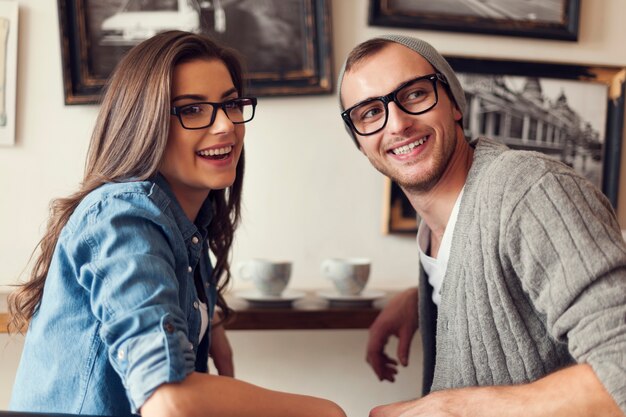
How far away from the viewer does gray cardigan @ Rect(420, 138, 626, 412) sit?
977 millimetres

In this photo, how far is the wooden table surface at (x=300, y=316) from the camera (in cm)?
162

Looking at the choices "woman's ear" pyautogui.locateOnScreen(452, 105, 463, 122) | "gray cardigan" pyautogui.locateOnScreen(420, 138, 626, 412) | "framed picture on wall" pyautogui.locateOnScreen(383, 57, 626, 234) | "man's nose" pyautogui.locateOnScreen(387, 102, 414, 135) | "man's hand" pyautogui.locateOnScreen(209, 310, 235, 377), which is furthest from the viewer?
"framed picture on wall" pyautogui.locateOnScreen(383, 57, 626, 234)

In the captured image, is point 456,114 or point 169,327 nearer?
point 169,327

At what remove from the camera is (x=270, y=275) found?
1719mm

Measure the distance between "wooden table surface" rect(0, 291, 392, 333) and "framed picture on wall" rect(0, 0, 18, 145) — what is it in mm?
778

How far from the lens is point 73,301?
3.44 feet

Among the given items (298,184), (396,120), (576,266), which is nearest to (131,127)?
(396,120)

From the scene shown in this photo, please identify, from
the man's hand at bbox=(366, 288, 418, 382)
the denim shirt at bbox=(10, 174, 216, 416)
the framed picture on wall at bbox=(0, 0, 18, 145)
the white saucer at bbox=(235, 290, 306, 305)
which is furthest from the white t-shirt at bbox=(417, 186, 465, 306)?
the framed picture on wall at bbox=(0, 0, 18, 145)

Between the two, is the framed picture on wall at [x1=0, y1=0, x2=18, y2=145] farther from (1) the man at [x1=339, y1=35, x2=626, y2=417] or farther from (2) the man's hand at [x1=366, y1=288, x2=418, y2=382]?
(2) the man's hand at [x1=366, y1=288, x2=418, y2=382]

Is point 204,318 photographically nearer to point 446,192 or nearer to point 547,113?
point 446,192

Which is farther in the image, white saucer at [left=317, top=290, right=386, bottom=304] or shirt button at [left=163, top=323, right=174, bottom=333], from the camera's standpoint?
white saucer at [left=317, top=290, right=386, bottom=304]

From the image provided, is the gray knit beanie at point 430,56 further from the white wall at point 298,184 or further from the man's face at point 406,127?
the white wall at point 298,184

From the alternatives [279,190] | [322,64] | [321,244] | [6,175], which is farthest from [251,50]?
[6,175]

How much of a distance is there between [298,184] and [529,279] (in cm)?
100
